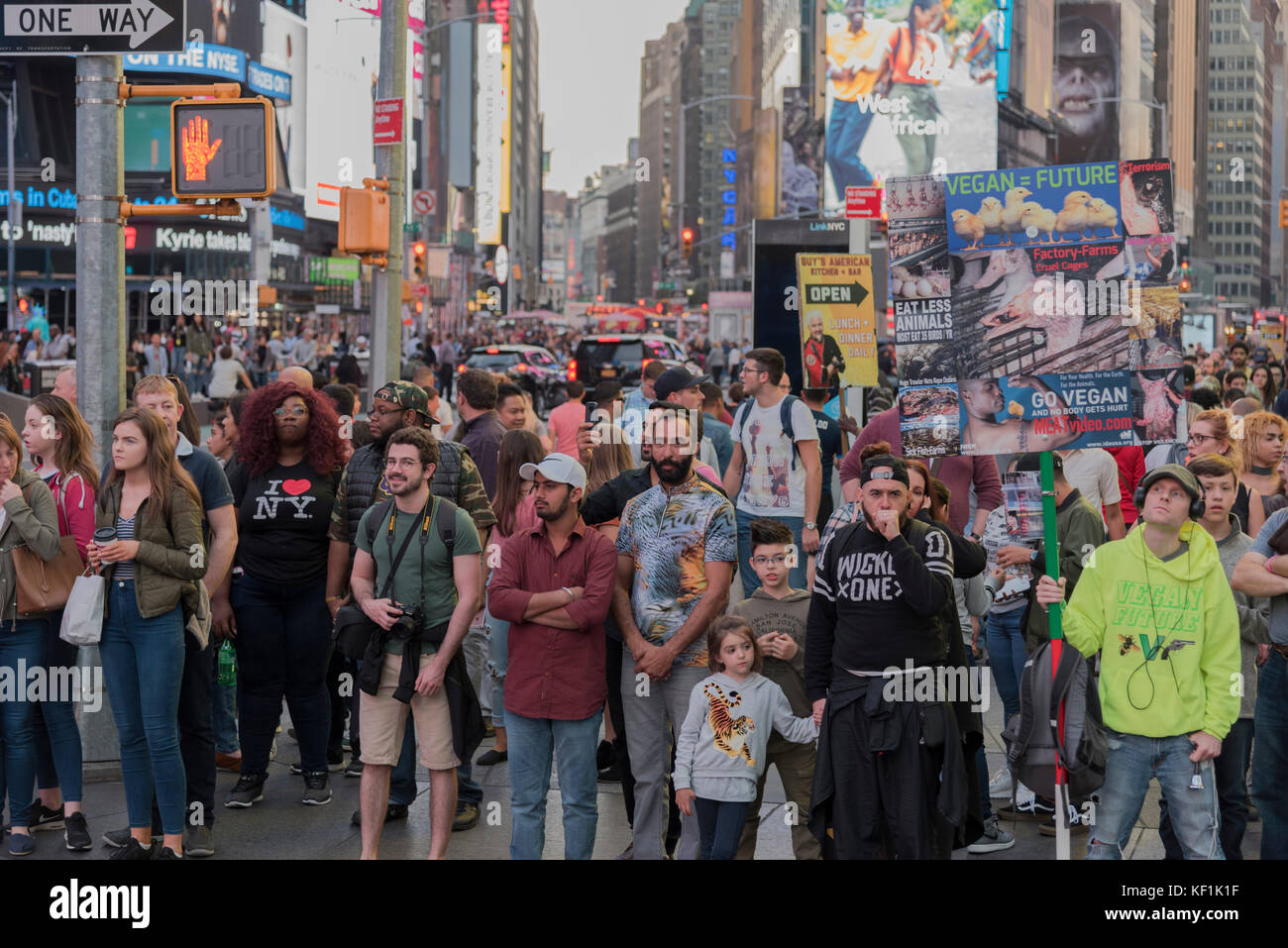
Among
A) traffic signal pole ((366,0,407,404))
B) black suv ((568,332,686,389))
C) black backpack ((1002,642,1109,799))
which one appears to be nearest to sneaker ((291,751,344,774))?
black backpack ((1002,642,1109,799))

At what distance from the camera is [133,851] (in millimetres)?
7117

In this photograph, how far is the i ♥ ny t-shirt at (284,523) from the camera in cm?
812

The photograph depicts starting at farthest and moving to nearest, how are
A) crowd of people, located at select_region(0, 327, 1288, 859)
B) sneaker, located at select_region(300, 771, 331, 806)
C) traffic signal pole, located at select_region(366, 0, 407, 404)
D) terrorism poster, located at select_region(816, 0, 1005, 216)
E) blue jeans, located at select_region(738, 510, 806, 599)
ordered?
terrorism poster, located at select_region(816, 0, 1005, 216) → traffic signal pole, located at select_region(366, 0, 407, 404) → blue jeans, located at select_region(738, 510, 806, 599) → sneaker, located at select_region(300, 771, 331, 806) → crowd of people, located at select_region(0, 327, 1288, 859)

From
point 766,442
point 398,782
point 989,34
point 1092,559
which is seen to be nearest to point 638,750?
point 398,782

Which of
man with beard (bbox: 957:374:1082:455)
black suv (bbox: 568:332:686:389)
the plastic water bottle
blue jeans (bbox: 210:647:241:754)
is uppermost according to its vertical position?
black suv (bbox: 568:332:686:389)

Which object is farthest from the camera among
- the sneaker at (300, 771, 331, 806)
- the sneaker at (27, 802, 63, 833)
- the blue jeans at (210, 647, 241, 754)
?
the blue jeans at (210, 647, 241, 754)

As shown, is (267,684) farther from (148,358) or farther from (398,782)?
(148,358)

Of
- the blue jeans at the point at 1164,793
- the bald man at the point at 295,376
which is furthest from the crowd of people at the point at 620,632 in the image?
the bald man at the point at 295,376

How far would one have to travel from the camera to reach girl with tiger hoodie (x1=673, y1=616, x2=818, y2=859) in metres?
6.48

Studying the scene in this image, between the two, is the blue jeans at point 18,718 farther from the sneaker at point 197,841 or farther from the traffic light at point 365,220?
the traffic light at point 365,220

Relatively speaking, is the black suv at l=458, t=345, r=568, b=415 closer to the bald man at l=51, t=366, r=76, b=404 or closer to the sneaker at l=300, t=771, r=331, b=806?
the bald man at l=51, t=366, r=76, b=404

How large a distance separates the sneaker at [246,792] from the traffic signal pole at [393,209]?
800 centimetres

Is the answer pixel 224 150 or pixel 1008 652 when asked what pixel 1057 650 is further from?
pixel 224 150

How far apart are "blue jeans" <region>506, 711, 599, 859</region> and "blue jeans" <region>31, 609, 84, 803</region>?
228 cm
